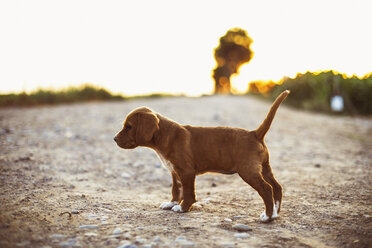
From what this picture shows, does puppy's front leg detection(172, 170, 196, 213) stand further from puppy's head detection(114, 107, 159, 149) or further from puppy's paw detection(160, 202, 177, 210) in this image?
puppy's head detection(114, 107, 159, 149)

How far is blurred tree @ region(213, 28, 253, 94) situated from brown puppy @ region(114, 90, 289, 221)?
39.3 m

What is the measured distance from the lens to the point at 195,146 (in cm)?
393

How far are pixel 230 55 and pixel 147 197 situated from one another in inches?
1597

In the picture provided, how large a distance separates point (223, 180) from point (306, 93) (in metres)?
14.8

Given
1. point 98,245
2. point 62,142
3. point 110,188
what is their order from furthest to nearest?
point 62,142 < point 110,188 < point 98,245

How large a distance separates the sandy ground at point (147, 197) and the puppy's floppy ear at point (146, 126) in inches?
33.4

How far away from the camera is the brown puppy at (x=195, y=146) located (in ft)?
12.4

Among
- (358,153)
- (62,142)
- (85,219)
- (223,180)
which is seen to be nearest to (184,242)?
(85,219)

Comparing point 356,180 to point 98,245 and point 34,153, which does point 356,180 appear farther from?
point 34,153

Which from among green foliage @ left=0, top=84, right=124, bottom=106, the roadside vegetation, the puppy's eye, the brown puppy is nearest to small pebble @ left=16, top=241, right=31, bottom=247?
the brown puppy

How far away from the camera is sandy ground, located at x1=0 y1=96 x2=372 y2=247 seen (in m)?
3.05

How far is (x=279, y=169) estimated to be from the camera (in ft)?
20.4

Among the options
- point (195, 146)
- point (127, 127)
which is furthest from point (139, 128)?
point (195, 146)

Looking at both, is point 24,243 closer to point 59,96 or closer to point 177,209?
point 177,209
